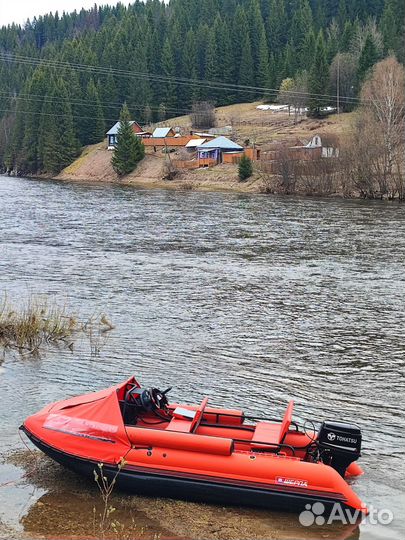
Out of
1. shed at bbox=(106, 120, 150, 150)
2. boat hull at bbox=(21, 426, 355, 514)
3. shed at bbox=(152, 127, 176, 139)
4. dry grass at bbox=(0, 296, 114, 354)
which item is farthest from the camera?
shed at bbox=(106, 120, 150, 150)

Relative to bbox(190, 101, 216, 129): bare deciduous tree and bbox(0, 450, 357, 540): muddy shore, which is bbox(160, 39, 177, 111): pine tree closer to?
bbox(190, 101, 216, 129): bare deciduous tree

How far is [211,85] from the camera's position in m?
123

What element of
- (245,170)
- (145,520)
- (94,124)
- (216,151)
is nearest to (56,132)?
(94,124)

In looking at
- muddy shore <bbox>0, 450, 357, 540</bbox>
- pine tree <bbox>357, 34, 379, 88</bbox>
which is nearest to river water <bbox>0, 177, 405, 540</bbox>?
muddy shore <bbox>0, 450, 357, 540</bbox>

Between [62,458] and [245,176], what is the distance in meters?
63.3

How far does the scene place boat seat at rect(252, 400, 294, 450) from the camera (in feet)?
35.3

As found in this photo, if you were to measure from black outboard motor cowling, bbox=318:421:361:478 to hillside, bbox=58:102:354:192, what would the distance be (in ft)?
191

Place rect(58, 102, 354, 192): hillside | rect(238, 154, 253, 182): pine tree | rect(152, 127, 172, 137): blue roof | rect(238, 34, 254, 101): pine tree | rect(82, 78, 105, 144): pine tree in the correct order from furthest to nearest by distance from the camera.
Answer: rect(238, 34, 254, 101): pine tree
rect(82, 78, 105, 144): pine tree
rect(152, 127, 172, 137): blue roof
rect(58, 102, 354, 192): hillside
rect(238, 154, 253, 182): pine tree

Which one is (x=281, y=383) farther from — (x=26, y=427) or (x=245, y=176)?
(x=245, y=176)

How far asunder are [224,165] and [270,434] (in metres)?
71.3

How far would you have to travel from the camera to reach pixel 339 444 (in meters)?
10.8

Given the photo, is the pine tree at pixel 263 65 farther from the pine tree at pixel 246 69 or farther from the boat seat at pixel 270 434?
the boat seat at pixel 270 434

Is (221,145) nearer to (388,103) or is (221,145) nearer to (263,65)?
(388,103)

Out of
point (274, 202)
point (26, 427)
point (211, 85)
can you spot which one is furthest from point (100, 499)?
point (211, 85)
